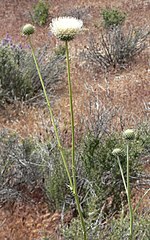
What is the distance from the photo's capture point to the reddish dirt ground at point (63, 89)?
3.88 m

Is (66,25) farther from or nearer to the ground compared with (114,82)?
farther from the ground

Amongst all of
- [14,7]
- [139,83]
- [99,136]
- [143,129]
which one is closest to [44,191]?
[99,136]

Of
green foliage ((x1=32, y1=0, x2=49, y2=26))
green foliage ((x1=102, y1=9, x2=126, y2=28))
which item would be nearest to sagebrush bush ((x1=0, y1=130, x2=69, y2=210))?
green foliage ((x1=102, y1=9, x2=126, y2=28))

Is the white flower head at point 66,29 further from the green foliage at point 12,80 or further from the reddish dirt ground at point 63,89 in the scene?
the green foliage at point 12,80

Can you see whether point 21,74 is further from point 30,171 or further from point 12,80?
point 30,171

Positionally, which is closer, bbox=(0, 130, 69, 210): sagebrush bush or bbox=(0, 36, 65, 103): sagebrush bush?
bbox=(0, 130, 69, 210): sagebrush bush

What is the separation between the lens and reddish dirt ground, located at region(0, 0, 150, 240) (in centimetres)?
388

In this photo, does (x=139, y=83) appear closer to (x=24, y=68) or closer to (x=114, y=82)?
(x=114, y=82)

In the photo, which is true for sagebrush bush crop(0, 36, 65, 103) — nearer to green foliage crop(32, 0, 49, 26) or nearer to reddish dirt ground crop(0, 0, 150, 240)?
reddish dirt ground crop(0, 0, 150, 240)

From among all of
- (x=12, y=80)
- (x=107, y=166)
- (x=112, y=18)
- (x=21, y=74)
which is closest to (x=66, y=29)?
(x=107, y=166)

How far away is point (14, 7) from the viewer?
1244 cm

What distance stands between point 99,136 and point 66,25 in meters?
2.11

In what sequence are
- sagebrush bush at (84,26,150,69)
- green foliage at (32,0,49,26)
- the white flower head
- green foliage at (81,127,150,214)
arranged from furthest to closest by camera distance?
green foliage at (32,0,49,26), sagebrush bush at (84,26,150,69), green foliage at (81,127,150,214), the white flower head

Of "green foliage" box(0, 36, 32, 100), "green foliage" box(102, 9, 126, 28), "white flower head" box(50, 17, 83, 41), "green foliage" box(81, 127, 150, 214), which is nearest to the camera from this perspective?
"white flower head" box(50, 17, 83, 41)
